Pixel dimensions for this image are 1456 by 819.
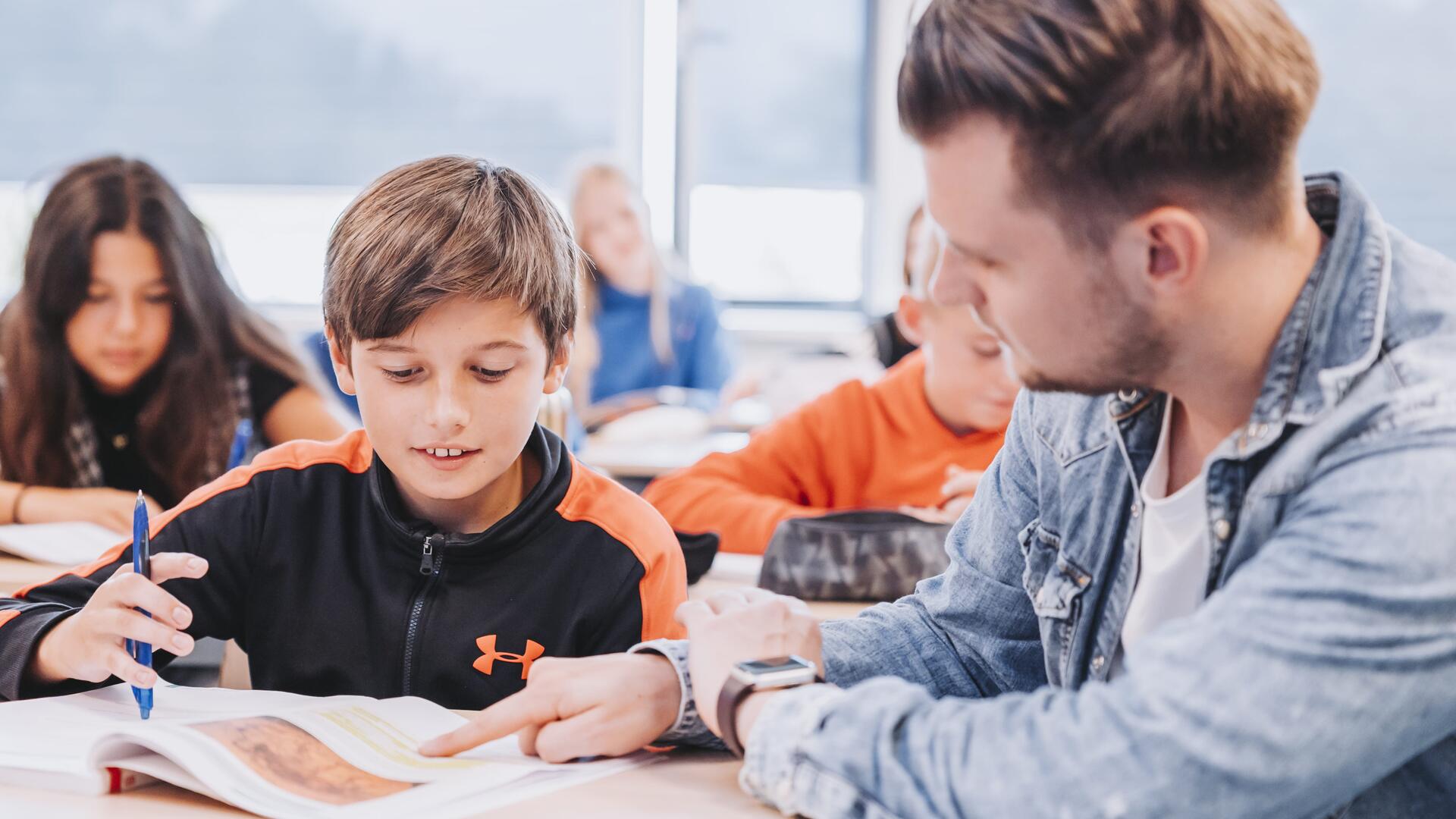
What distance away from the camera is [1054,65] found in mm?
834

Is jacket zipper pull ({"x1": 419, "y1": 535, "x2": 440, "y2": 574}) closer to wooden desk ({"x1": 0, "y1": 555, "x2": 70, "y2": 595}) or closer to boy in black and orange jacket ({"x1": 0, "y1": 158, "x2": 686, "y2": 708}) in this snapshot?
boy in black and orange jacket ({"x1": 0, "y1": 158, "x2": 686, "y2": 708})

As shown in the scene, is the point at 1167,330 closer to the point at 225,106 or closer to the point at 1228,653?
the point at 1228,653

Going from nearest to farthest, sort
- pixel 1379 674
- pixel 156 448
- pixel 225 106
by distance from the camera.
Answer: pixel 1379 674 < pixel 156 448 < pixel 225 106

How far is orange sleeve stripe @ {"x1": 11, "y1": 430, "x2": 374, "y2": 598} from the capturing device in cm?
137

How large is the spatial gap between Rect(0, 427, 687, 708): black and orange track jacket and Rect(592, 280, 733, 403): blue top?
3.58 m

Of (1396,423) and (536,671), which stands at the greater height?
(1396,423)

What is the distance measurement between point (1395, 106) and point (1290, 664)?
5.50m

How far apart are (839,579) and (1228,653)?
0.90 metres

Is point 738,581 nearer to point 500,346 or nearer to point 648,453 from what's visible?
point 500,346

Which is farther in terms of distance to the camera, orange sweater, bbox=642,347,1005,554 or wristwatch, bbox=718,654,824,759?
orange sweater, bbox=642,347,1005,554

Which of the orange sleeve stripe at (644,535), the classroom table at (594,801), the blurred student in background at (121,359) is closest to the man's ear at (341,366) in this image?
the orange sleeve stripe at (644,535)

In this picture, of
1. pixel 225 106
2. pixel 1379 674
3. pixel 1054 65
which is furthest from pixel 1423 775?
pixel 225 106

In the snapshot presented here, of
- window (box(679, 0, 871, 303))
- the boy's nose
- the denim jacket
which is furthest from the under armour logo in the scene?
window (box(679, 0, 871, 303))

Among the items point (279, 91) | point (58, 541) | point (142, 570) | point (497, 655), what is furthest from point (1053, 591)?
point (279, 91)
